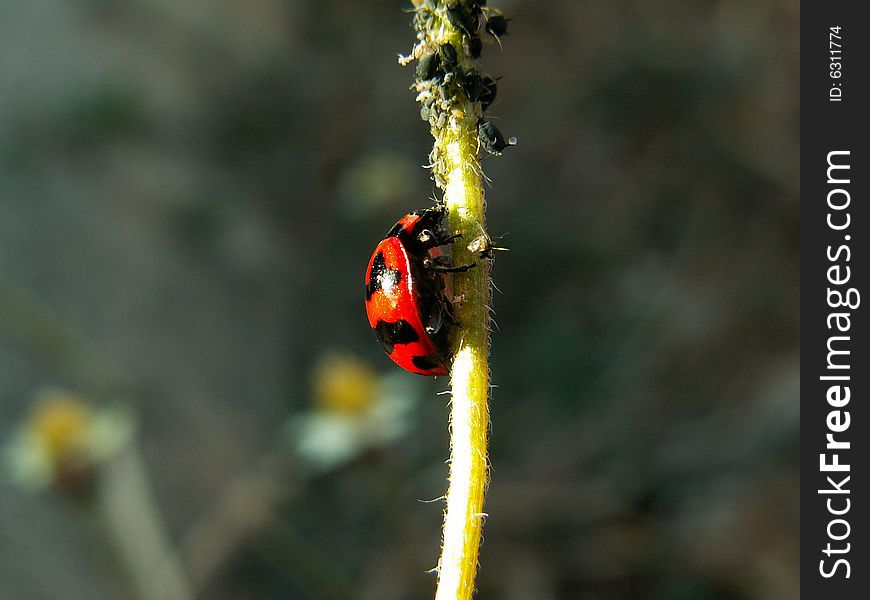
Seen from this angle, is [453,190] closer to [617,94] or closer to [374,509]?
[374,509]

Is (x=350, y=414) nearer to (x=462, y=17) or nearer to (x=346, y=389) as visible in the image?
(x=346, y=389)

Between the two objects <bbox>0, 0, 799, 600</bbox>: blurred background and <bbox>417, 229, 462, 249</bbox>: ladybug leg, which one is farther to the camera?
<bbox>0, 0, 799, 600</bbox>: blurred background

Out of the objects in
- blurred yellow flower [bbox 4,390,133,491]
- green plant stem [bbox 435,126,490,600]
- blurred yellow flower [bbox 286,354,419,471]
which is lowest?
green plant stem [bbox 435,126,490,600]

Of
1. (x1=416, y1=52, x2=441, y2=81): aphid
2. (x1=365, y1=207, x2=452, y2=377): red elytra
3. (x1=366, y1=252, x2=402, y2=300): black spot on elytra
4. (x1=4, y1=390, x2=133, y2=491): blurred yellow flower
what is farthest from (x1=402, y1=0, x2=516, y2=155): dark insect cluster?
(x1=4, y1=390, x2=133, y2=491): blurred yellow flower

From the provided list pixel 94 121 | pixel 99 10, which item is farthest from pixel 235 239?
pixel 99 10

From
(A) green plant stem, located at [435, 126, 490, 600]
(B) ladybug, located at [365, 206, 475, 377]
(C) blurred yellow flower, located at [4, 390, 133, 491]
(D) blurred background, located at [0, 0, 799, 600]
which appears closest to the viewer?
(A) green plant stem, located at [435, 126, 490, 600]

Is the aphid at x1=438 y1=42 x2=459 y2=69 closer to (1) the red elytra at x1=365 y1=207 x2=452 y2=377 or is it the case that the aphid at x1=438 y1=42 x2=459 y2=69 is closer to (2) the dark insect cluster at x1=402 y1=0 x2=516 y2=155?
(2) the dark insect cluster at x1=402 y1=0 x2=516 y2=155

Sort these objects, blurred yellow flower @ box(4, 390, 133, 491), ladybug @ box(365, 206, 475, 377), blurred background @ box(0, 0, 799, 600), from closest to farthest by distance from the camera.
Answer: ladybug @ box(365, 206, 475, 377) < blurred yellow flower @ box(4, 390, 133, 491) < blurred background @ box(0, 0, 799, 600)

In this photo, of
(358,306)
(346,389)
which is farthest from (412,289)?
(358,306)
